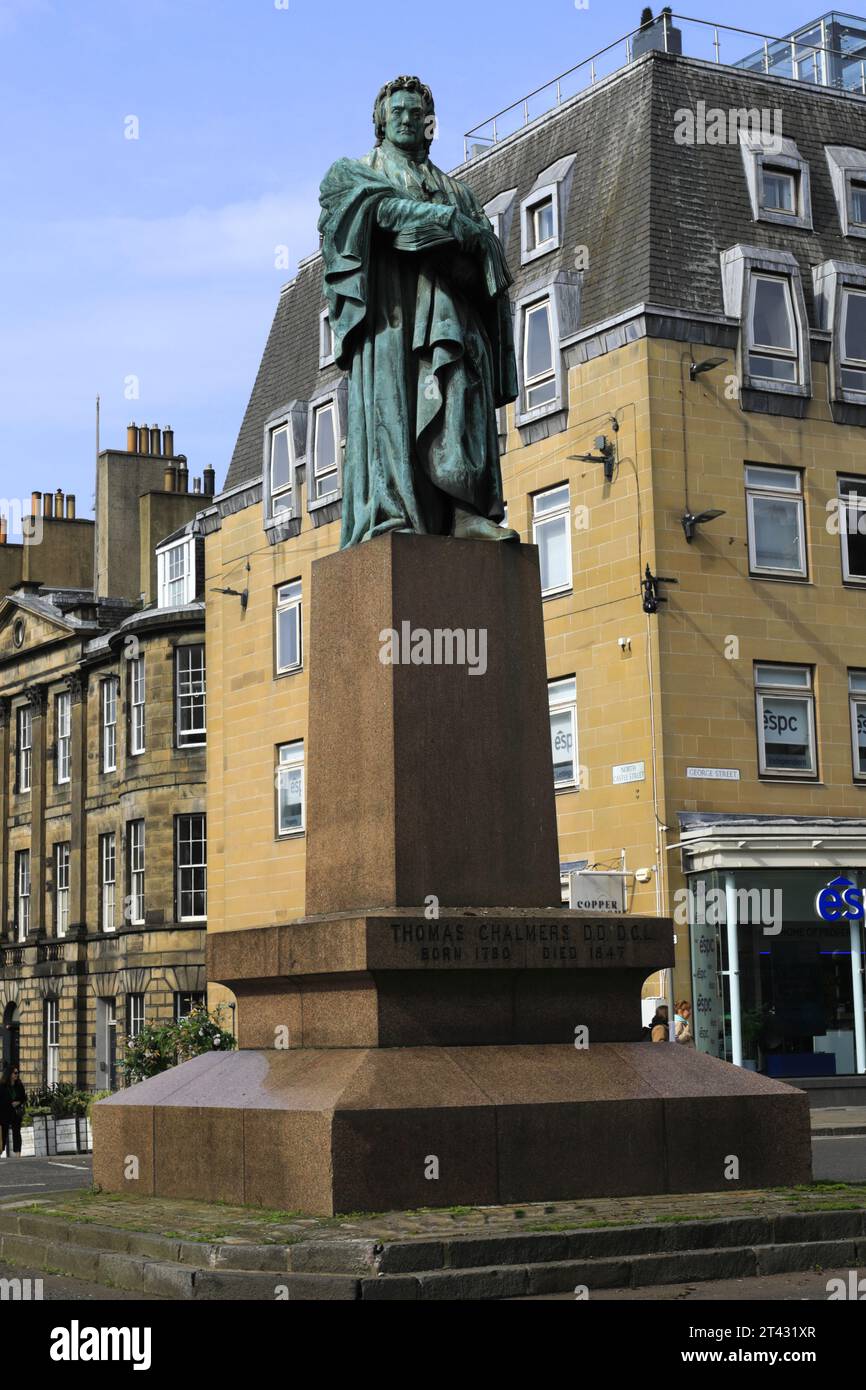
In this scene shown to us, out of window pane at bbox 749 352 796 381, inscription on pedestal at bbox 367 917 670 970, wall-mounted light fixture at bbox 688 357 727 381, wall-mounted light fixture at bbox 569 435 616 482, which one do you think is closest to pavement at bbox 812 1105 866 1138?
wall-mounted light fixture at bbox 569 435 616 482

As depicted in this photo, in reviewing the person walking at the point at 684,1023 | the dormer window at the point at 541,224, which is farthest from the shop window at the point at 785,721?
the dormer window at the point at 541,224

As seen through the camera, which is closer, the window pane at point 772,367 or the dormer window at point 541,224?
the window pane at point 772,367

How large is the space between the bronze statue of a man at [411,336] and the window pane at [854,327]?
23645 millimetres

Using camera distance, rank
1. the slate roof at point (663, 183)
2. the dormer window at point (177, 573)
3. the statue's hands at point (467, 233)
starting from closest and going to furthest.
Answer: the statue's hands at point (467, 233), the slate roof at point (663, 183), the dormer window at point (177, 573)

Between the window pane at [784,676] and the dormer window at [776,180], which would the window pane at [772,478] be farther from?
the dormer window at [776,180]

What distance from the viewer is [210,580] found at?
47.8 meters

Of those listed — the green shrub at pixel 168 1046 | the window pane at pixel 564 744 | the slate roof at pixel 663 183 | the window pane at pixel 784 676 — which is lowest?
the green shrub at pixel 168 1046

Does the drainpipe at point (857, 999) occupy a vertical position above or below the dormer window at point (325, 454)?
below

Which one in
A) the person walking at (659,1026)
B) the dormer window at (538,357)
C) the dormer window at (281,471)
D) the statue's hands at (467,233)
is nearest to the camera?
the statue's hands at (467,233)

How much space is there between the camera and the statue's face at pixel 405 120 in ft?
47.4

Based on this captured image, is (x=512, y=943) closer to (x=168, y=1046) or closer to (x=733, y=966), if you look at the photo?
(x=168, y=1046)

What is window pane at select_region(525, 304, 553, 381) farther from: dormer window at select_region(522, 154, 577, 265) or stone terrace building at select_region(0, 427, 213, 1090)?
stone terrace building at select_region(0, 427, 213, 1090)

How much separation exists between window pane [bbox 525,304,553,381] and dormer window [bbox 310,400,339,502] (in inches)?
241

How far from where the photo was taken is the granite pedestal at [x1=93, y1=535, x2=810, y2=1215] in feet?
37.9
